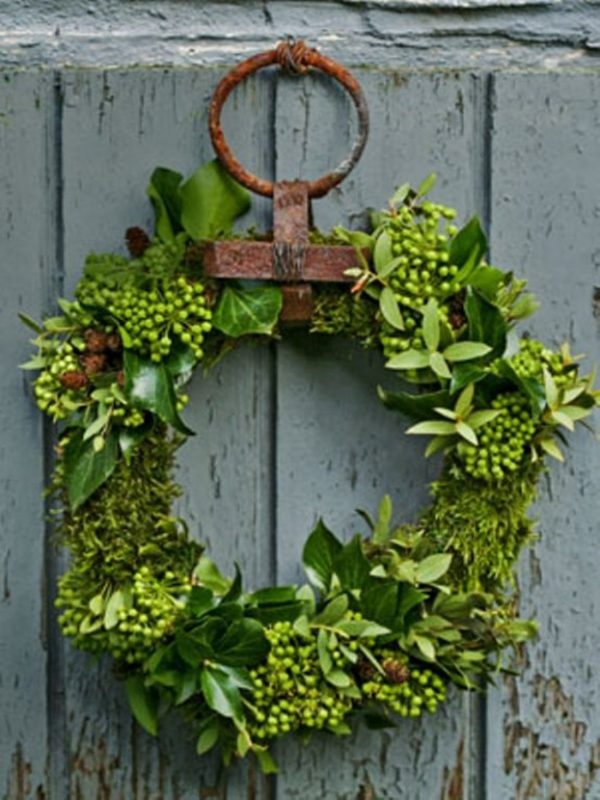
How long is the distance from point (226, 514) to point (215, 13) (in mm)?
445

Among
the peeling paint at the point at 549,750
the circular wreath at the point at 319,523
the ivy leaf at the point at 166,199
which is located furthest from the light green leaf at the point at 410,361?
the peeling paint at the point at 549,750

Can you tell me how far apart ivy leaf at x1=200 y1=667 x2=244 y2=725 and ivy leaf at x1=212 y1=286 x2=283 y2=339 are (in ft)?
0.92

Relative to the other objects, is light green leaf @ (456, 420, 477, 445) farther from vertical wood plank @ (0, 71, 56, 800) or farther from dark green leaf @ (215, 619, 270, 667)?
vertical wood plank @ (0, 71, 56, 800)

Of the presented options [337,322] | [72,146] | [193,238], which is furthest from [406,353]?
[72,146]

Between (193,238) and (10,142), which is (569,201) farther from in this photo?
(10,142)

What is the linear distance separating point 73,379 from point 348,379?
25 cm

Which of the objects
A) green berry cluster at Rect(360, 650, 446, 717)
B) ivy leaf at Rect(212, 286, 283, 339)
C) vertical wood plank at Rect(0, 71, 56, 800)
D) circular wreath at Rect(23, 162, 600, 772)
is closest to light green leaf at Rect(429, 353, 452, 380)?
circular wreath at Rect(23, 162, 600, 772)

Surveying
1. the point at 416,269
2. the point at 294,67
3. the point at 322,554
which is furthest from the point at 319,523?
the point at 294,67

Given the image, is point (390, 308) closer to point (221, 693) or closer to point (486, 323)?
point (486, 323)

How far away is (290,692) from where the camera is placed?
1234mm

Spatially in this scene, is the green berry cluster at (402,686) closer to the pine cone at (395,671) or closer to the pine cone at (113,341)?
the pine cone at (395,671)

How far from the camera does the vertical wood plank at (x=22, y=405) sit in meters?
1.32

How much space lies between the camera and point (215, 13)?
4.34 feet

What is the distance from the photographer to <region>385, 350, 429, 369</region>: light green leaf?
1244 millimetres
